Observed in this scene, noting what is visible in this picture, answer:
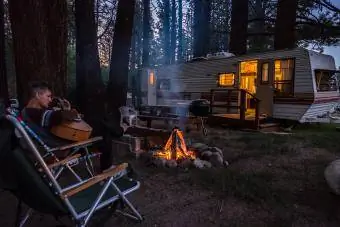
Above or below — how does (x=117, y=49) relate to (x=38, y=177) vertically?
above

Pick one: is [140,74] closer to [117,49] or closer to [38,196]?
[117,49]

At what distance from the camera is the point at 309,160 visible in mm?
5086

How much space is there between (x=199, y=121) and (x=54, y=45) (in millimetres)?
4513

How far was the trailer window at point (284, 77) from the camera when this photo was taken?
32.5 feet

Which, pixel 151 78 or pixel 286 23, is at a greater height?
pixel 286 23

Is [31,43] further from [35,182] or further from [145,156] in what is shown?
[35,182]

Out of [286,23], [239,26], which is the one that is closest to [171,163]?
[286,23]

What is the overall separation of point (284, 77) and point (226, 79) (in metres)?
2.34

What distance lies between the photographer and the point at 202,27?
17.8 meters

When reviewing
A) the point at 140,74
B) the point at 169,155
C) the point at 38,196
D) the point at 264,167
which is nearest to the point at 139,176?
the point at 169,155

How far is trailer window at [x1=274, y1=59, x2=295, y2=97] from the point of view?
32.5ft

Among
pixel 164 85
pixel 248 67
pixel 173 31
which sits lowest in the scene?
pixel 164 85

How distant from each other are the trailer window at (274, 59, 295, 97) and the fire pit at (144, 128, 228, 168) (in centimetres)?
579

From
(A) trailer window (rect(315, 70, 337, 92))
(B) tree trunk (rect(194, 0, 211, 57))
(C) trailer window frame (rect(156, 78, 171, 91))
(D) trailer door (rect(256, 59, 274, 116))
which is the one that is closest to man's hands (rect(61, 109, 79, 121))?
(D) trailer door (rect(256, 59, 274, 116))
